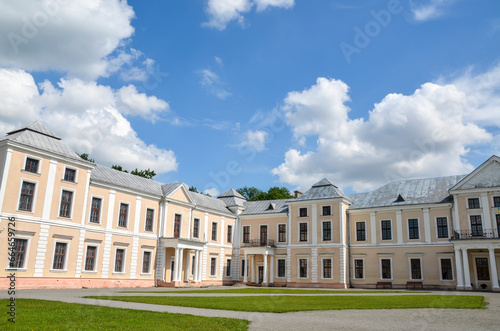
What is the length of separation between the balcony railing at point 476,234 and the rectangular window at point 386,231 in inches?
193

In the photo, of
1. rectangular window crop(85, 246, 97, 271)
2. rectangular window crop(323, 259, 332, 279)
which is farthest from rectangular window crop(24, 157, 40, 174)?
rectangular window crop(323, 259, 332, 279)

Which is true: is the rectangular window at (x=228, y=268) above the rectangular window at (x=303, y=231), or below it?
below

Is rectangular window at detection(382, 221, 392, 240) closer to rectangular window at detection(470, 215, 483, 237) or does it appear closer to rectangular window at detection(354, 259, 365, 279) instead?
rectangular window at detection(354, 259, 365, 279)

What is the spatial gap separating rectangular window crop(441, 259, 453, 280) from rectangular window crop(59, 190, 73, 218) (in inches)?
1071

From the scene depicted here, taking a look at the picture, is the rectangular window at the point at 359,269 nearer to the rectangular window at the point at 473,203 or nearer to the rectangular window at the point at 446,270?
the rectangular window at the point at 446,270

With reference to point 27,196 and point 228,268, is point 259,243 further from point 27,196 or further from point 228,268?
point 27,196

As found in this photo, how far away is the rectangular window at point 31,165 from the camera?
23714mm

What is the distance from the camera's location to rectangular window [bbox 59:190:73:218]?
25.5 m

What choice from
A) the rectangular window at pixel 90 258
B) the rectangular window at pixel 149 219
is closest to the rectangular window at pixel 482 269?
the rectangular window at pixel 149 219

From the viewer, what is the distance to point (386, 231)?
34562 mm

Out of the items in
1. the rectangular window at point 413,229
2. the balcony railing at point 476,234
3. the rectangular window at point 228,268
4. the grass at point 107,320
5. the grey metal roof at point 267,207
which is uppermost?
the grey metal roof at point 267,207

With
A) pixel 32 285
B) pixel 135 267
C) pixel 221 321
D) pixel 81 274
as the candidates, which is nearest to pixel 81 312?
pixel 221 321

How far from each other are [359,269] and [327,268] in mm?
2715

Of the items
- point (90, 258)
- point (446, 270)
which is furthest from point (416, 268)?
point (90, 258)
